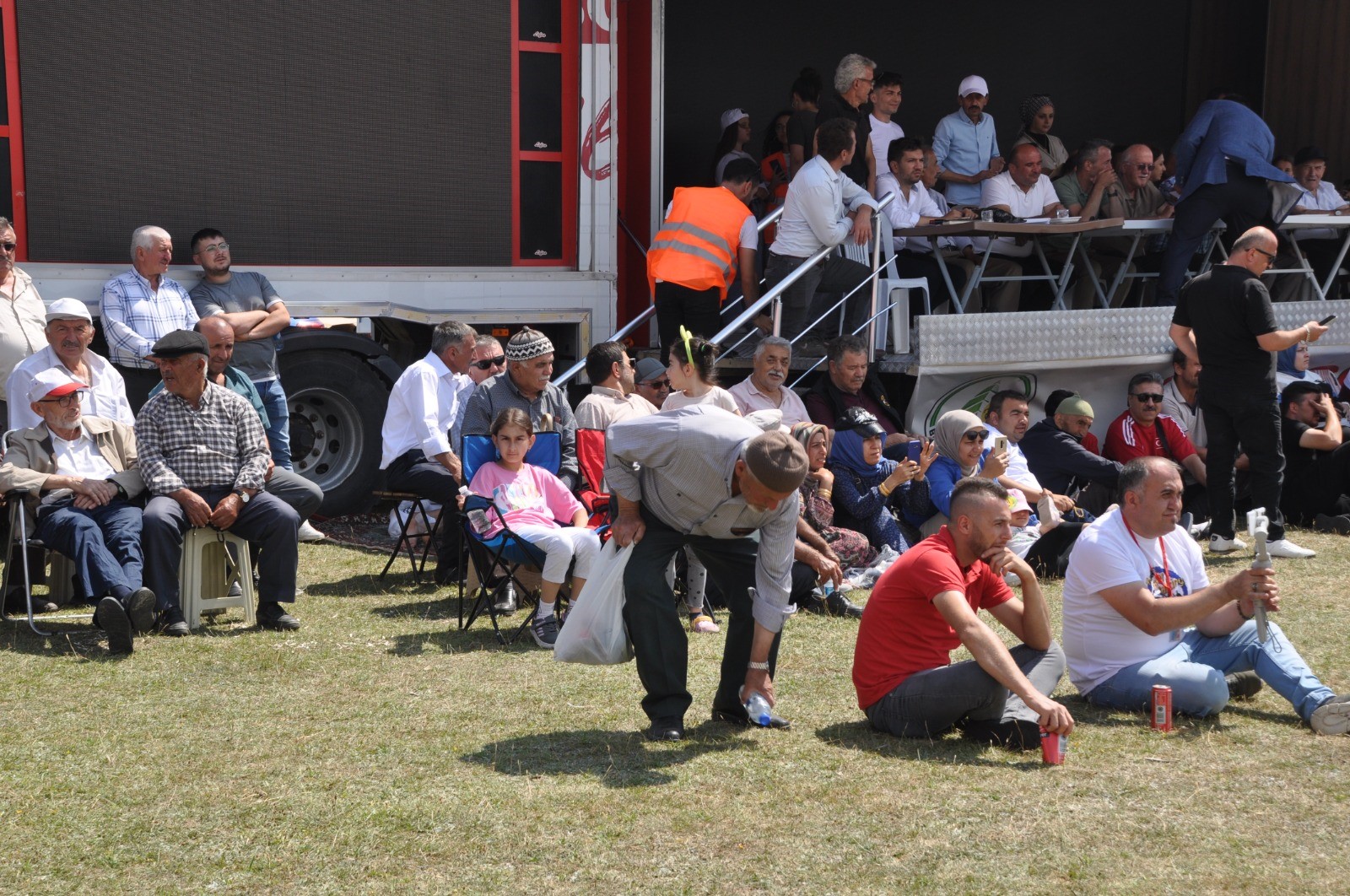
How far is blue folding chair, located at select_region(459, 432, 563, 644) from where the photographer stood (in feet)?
19.7

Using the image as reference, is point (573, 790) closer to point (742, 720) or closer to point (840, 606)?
point (742, 720)

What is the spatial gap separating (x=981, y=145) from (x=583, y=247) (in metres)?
2.97

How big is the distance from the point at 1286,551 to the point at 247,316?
547cm

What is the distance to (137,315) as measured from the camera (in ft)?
24.0

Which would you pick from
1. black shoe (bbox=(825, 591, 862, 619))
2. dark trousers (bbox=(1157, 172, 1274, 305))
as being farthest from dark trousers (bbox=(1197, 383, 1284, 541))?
black shoe (bbox=(825, 591, 862, 619))

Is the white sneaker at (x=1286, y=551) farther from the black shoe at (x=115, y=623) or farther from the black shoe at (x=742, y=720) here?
the black shoe at (x=115, y=623)

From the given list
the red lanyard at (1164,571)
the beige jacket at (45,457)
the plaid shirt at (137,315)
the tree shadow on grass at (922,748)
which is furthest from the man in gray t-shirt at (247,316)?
the red lanyard at (1164,571)

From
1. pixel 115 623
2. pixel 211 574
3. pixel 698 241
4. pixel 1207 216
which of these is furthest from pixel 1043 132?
pixel 115 623

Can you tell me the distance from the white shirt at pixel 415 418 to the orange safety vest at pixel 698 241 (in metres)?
1.58

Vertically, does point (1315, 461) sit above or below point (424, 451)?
below

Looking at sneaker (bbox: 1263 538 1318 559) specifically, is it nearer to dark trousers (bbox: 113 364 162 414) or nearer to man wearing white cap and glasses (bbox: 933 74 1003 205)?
man wearing white cap and glasses (bbox: 933 74 1003 205)

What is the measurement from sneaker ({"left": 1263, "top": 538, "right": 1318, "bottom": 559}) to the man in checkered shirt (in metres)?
4.85

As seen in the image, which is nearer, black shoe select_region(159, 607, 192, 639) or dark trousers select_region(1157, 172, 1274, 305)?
black shoe select_region(159, 607, 192, 639)

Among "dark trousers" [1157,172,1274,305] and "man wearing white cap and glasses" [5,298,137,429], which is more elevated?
"dark trousers" [1157,172,1274,305]
